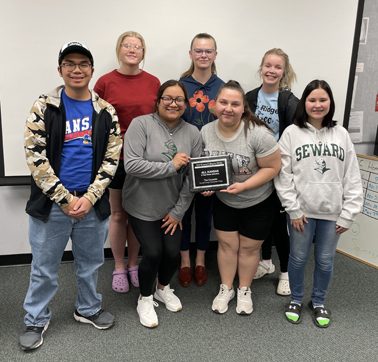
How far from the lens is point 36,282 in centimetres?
197

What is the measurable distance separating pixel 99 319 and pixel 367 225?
7.20 ft

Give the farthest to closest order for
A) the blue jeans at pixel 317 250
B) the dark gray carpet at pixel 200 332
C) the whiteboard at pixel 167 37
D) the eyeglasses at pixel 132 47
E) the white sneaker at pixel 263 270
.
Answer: the white sneaker at pixel 263 270 < the whiteboard at pixel 167 37 < the eyeglasses at pixel 132 47 < the blue jeans at pixel 317 250 < the dark gray carpet at pixel 200 332

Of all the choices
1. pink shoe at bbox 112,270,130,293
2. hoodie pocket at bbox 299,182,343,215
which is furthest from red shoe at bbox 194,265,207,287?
hoodie pocket at bbox 299,182,343,215

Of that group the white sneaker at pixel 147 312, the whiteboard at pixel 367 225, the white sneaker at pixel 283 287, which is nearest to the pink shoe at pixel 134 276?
the white sneaker at pixel 147 312

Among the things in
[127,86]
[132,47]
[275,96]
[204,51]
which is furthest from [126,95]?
[275,96]

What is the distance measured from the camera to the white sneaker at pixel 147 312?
7.36ft

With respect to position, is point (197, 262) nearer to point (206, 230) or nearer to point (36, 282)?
point (206, 230)

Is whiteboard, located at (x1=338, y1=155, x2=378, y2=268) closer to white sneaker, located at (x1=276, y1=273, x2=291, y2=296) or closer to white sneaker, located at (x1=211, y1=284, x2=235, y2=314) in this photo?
white sneaker, located at (x1=276, y1=273, x2=291, y2=296)

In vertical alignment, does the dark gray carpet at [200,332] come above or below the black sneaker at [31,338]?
below

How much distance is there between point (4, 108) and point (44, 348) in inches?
58.9

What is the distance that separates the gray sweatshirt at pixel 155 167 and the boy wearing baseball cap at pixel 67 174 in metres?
0.14

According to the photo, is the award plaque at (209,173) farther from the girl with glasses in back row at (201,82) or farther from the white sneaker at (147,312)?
the white sneaker at (147,312)

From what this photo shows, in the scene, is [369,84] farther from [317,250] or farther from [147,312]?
[147,312]

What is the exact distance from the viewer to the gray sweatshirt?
2.06 meters
